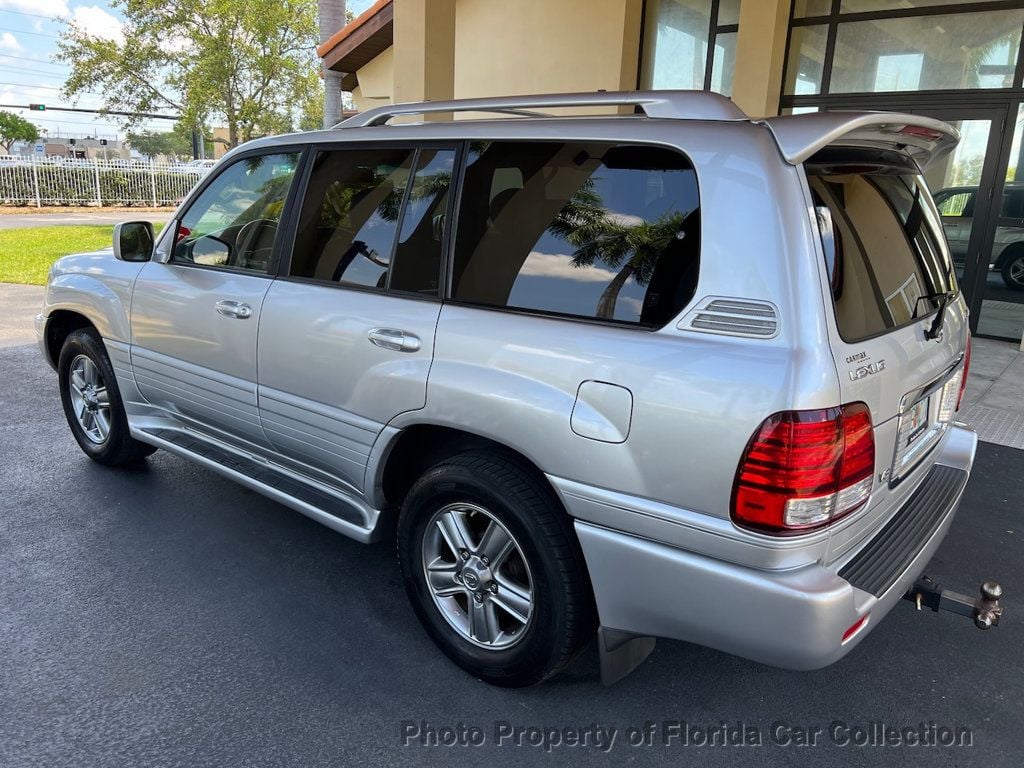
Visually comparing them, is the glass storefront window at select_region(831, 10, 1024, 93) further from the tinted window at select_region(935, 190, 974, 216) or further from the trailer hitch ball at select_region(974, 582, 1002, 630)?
the trailer hitch ball at select_region(974, 582, 1002, 630)

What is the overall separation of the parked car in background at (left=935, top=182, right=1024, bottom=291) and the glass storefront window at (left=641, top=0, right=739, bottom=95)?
2785 mm

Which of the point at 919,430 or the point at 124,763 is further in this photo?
the point at 919,430

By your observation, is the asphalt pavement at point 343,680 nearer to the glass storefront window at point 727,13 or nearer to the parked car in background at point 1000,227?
the parked car in background at point 1000,227

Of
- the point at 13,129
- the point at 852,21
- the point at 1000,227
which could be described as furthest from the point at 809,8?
the point at 13,129

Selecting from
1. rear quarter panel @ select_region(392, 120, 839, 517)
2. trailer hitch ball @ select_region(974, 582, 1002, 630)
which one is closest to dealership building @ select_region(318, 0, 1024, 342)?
rear quarter panel @ select_region(392, 120, 839, 517)

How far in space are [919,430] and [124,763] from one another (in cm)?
275

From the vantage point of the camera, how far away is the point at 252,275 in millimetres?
3430

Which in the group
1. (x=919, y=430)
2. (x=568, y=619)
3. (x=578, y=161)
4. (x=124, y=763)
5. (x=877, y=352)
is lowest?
(x=124, y=763)

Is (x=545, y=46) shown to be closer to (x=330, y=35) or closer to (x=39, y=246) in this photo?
(x=330, y=35)

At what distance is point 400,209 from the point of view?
2973 millimetres

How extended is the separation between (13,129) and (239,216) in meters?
75.9

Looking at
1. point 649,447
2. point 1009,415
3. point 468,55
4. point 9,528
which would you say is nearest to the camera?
point 649,447

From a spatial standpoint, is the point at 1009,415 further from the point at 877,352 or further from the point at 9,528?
the point at 9,528

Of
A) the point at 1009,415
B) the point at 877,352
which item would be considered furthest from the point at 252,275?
the point at 1009,415
